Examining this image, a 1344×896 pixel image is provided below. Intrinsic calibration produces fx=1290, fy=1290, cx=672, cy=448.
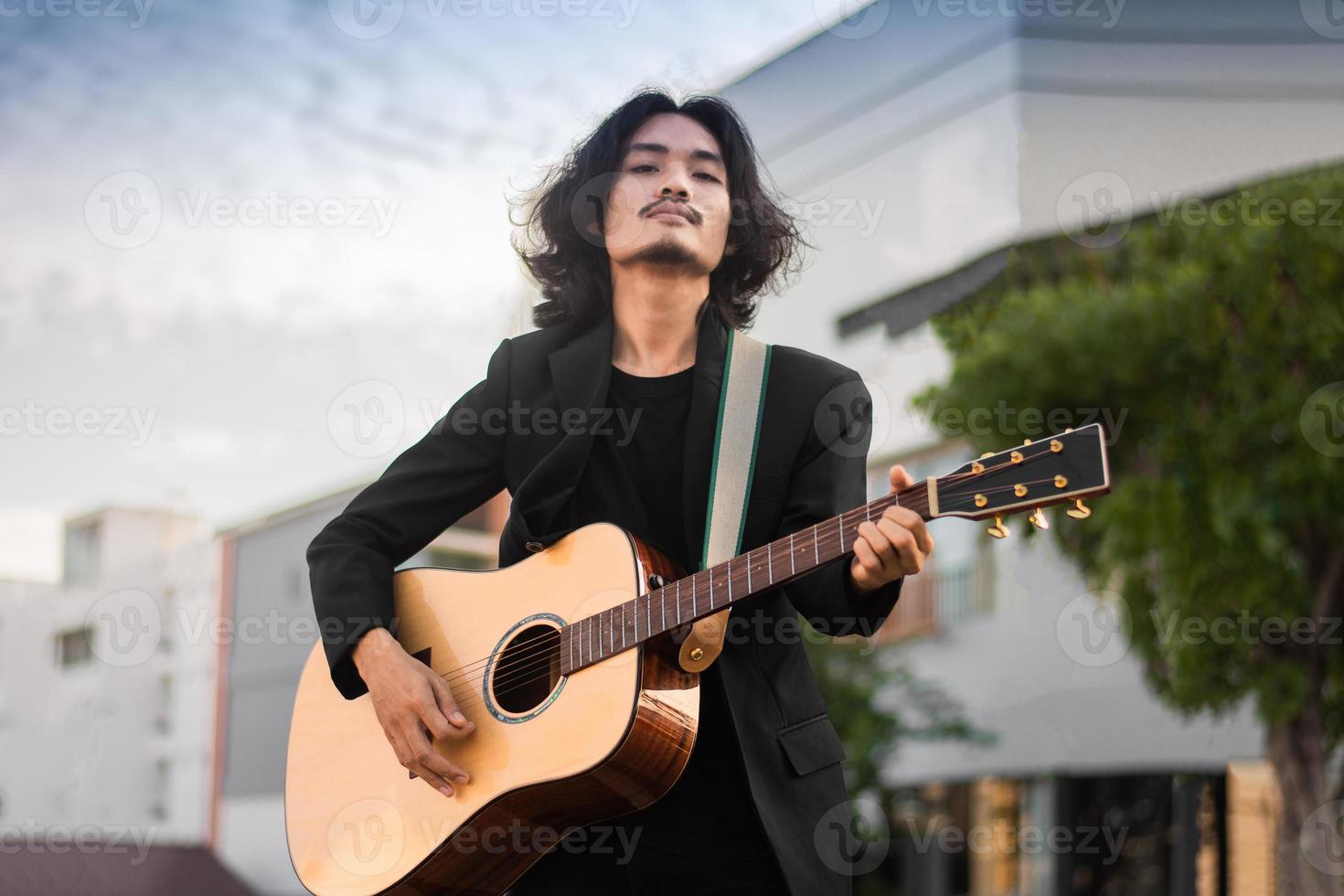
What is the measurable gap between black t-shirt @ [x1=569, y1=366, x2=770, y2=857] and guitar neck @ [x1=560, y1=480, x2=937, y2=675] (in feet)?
0.51

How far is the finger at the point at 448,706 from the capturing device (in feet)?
8.12

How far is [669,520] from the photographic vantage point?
257 cm

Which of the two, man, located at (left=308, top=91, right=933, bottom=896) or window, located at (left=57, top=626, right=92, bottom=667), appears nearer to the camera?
man, located at (left=308, top=91, right=933, bottom=896)

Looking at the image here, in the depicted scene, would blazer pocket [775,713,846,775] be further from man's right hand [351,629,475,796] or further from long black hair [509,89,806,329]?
long black hair [509,89,806,329]

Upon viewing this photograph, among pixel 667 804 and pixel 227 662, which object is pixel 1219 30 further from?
pixel 227 662

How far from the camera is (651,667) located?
2303 millimetres

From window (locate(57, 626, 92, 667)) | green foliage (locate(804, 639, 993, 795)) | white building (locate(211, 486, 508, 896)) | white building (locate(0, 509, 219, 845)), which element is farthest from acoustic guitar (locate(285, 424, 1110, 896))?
window (locate(57, 626, 92, 667))

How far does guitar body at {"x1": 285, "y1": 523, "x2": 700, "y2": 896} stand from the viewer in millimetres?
2266

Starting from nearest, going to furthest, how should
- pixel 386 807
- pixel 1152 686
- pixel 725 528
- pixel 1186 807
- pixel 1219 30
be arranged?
1. pixel 725 528
2. pixel 386 807
3. pixel 1219 30
4. pixel 1152 686
5. pixel 1186 807

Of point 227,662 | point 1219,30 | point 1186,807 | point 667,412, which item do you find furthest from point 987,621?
point 227,662

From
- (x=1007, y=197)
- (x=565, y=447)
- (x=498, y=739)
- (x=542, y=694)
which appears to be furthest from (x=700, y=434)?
(x=1007, y=197)

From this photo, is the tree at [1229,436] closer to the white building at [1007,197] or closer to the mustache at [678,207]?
the white building at [1007,197]

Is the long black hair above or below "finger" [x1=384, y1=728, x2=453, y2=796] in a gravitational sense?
above

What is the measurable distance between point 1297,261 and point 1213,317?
623 mm
